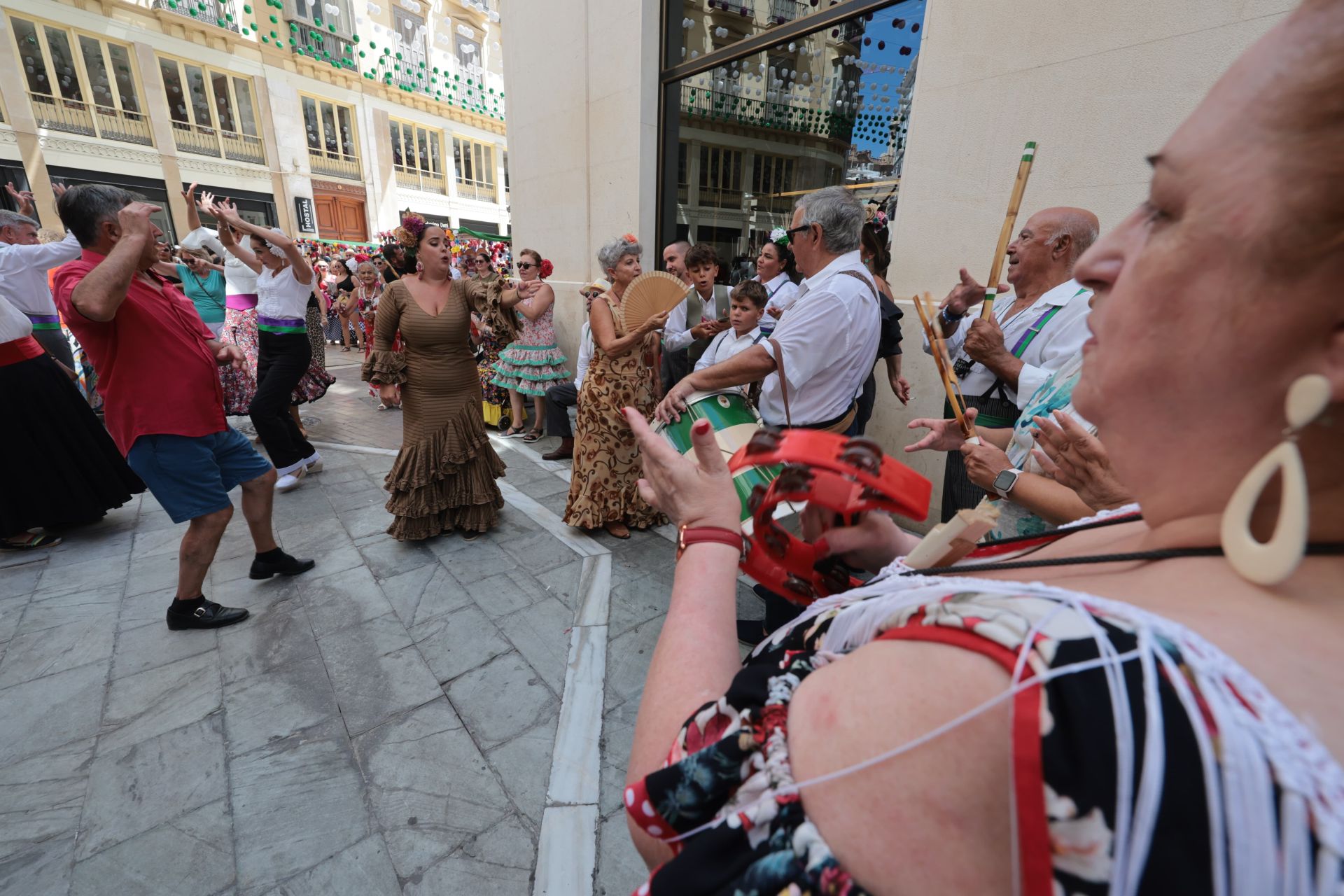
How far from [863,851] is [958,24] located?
4.27 m

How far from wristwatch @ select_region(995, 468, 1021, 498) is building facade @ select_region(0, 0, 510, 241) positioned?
19.8 m

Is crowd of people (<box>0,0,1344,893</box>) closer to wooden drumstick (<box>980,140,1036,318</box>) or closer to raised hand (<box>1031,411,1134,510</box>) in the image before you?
raised hand (<box>1031,411,1134,510</box>)

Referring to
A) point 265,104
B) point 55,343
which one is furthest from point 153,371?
point 265,104

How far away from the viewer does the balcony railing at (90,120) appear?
16203 mm

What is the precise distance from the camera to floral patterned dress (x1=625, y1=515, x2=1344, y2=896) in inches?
13.8

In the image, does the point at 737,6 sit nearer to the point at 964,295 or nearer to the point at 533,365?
the point at 533,365

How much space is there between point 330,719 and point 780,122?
6.07 meters

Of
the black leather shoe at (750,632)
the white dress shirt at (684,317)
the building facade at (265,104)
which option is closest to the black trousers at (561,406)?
the white dress shirt at (684,317)

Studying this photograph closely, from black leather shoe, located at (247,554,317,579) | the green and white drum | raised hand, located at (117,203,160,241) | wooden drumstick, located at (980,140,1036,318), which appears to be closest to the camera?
wooden drumstick, located at (980,140,1036,318)

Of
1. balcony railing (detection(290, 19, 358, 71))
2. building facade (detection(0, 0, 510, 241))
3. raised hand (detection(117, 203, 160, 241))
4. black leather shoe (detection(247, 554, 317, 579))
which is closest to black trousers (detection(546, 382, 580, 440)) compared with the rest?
black leather shoe (detection(247, 554, 317, 579))

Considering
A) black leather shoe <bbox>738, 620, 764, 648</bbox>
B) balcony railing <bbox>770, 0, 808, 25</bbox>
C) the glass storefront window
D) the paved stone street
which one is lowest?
the paved stone street

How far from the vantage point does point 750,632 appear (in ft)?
9.32

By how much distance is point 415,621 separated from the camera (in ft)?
9.60

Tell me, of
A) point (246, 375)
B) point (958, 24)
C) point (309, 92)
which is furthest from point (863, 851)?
point (309, 92)
